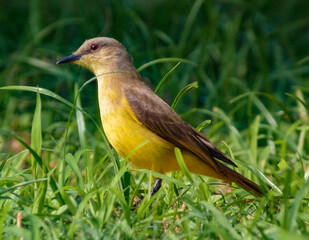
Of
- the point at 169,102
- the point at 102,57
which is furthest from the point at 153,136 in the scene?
the point at 169,102

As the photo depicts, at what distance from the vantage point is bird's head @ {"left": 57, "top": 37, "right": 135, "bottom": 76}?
4.88 meters

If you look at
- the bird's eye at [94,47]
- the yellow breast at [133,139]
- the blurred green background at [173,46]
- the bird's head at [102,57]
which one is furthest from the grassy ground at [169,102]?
the bird's eye at [94,47]

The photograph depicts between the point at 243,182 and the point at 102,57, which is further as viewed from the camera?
the point at 102,57

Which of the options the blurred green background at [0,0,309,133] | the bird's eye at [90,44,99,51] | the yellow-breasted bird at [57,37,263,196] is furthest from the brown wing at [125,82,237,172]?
the blurred green background at [0,0,309,133]

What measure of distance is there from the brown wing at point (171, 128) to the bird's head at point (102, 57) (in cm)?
66

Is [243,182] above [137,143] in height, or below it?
below

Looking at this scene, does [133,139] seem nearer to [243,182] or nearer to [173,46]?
[243,182]

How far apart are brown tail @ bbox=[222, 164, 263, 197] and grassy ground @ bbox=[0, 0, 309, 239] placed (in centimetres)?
5

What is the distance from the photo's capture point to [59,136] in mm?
5297

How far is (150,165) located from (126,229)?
1088 millimetres

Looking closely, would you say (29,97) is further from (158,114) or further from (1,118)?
(158,114)

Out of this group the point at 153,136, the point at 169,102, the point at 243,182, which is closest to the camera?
the point at 243,182

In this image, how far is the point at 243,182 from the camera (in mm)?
3969

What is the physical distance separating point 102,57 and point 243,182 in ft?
5.52
